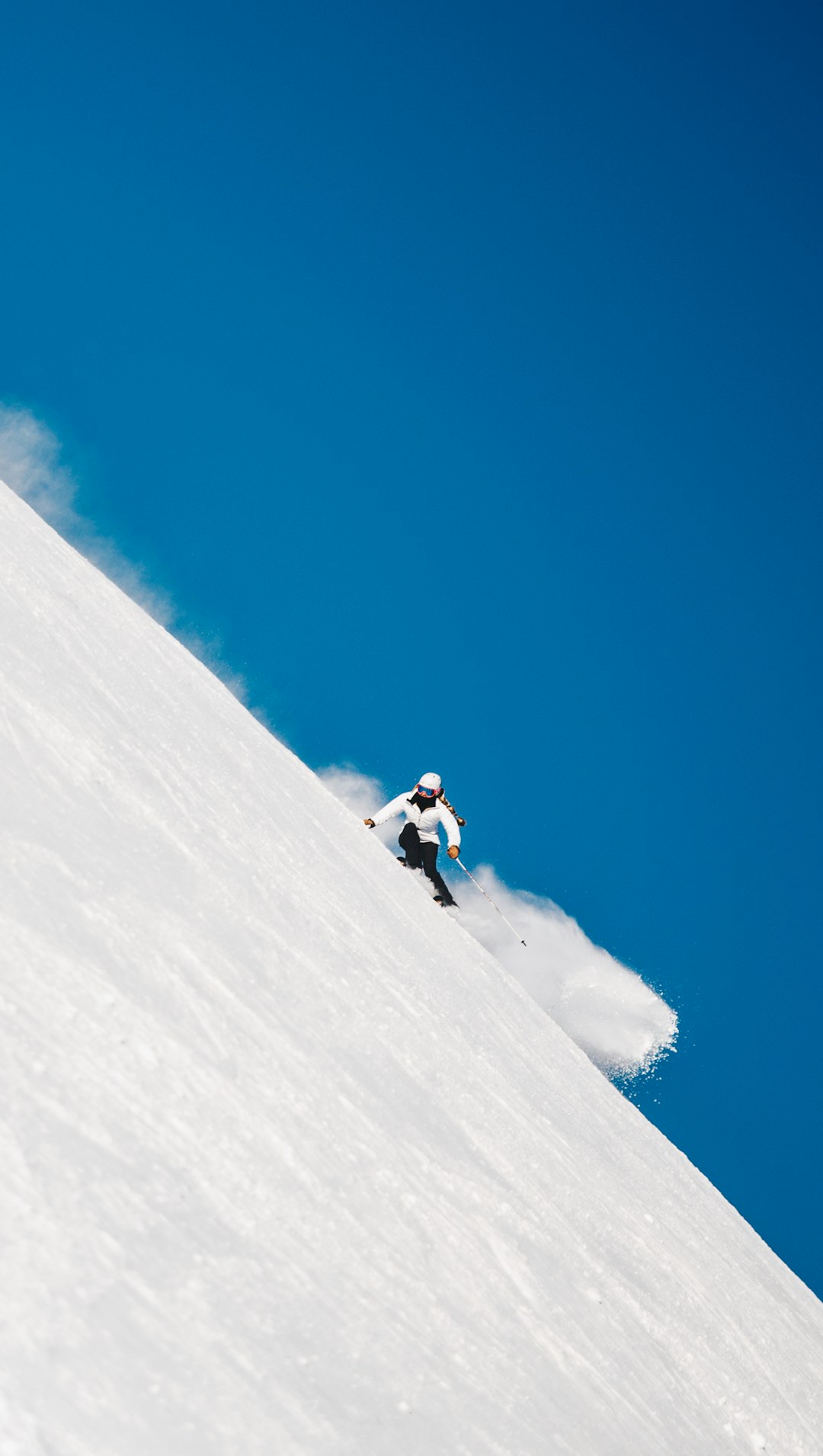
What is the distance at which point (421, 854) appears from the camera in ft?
48.0

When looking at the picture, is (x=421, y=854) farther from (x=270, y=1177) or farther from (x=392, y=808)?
(x=270, y=1177)

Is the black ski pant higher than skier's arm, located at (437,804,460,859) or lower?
lower

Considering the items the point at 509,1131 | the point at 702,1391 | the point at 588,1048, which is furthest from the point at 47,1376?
the point at 588,1048

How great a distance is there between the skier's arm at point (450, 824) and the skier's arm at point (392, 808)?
55 centimetres

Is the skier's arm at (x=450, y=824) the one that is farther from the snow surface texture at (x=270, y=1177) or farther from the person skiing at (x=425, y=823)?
the snow surface texture at (x=270, y=1177)

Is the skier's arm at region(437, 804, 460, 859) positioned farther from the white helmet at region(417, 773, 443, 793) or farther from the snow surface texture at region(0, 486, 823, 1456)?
the snow surface texture at region(0, 486, 823, 1456)

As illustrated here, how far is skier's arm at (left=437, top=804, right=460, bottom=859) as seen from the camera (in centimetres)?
1477

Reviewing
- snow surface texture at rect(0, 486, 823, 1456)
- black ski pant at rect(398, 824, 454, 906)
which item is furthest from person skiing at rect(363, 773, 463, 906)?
snow surface texture at rect(0, 486, 823, 1456)

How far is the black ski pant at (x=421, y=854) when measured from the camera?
1432 centimetres

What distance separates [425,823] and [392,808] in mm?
567

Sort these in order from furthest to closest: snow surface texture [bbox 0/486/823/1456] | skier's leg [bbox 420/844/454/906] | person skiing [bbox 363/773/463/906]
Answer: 1. person skiing [bbox 363/773/463/906]
2. skier's leg [bbox 420/844/454/906]
3. snow surface texture [bbox 0/486/823/1456]

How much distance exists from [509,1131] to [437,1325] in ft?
8.56

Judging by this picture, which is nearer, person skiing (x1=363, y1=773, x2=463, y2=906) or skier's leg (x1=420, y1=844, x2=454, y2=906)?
skier's leg (x1=420, y1=844, x2=454, y2=906)

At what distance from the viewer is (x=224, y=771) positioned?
8.50 m
